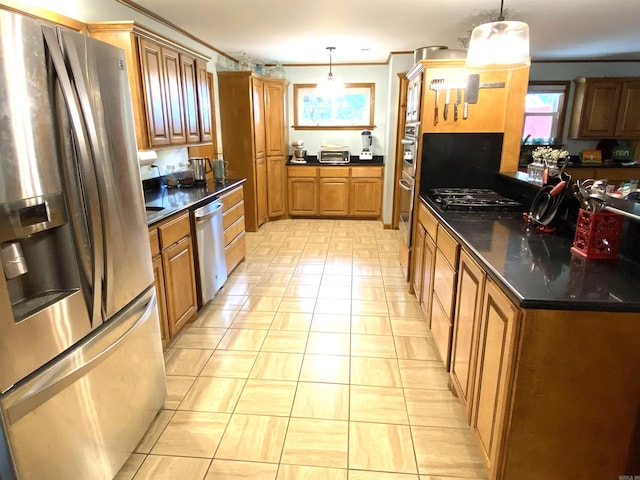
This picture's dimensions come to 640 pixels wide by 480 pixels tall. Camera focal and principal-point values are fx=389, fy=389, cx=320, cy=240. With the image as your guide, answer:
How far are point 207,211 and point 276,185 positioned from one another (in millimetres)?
2976

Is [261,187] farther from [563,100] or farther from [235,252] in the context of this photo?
[563,100]

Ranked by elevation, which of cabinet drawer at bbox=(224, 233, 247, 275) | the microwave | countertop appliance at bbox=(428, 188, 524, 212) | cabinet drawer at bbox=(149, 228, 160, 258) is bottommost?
cabinet drawer at bbox=(224, 233, 247, 275)

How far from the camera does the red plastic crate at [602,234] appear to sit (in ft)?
5.02

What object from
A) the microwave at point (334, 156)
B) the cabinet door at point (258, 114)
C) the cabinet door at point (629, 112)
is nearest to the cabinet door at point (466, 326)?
the cabinet door at point (258, 114)

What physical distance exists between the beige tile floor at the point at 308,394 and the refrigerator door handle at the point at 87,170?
0.79 metres

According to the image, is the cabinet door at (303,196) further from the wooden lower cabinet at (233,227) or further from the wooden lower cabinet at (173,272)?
the wooden lower cabinet at (173,272)

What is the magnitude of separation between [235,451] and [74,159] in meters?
1.35

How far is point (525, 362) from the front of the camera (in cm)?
125

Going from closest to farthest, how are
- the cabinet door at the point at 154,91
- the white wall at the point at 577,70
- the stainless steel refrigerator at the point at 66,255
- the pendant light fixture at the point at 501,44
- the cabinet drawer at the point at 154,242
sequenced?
the stainless steel refrigerator at the point at 66,255 → the pendant light fixture at the point at 501,44 → the cabinet drawer at the point at 154,242 → the cabinet door at the point at 154,91 → the white wall at the point at 577,70

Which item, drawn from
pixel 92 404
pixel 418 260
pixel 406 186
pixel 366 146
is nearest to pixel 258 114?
pixel 366 146

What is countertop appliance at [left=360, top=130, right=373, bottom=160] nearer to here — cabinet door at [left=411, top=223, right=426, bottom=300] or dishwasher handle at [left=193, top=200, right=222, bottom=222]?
cabinet door at [left=411, top=223, right=426, bottom=300]

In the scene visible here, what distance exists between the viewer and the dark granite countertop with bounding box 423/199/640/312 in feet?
3.93

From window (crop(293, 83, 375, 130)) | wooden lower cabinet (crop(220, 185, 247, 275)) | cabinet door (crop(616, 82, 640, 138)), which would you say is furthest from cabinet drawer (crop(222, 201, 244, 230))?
cabinet door (crop(616, 82, 640, 138))

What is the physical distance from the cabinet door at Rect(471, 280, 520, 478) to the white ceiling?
2491mm
